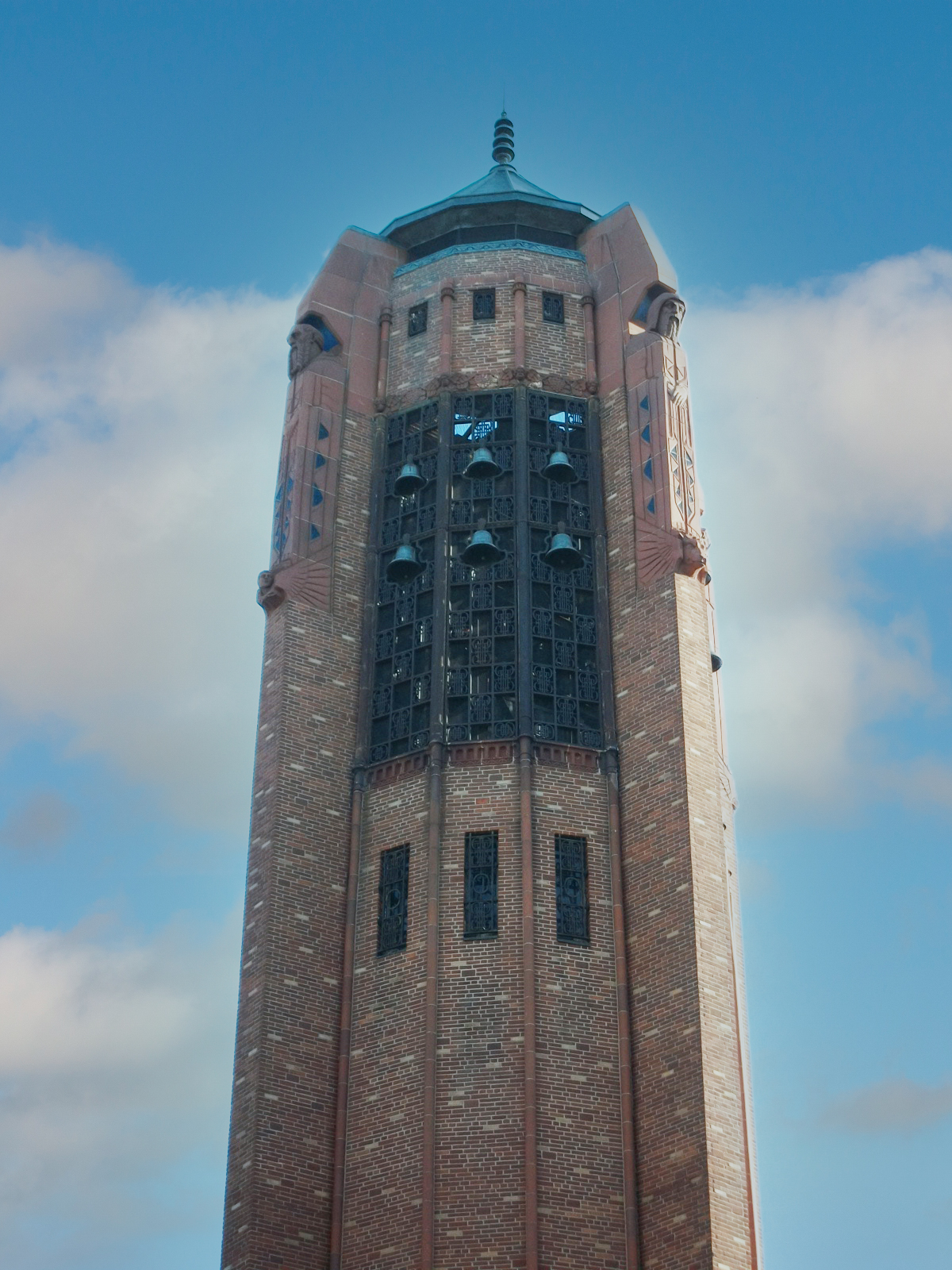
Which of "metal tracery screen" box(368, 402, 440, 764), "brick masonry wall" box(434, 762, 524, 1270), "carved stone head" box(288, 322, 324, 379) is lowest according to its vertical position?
"brick masonry wall" box(434, 762, 524, 1270)

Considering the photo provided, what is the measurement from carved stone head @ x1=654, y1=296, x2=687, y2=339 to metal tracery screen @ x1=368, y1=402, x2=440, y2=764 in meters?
5.99

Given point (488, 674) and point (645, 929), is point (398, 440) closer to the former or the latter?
point (488, 674)

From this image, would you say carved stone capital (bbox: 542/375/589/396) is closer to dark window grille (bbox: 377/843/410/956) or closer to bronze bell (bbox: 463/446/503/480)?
bronze bell (bbox: 463/446/503/480)

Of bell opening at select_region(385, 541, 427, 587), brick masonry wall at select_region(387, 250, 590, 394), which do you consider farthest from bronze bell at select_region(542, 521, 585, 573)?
brick masonry wall at select_region(387, 250, 590, 394)

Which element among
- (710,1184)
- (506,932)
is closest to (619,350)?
(506,932)

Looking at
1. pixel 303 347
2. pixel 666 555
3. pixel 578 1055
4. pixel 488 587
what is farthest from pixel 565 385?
pixel 578 1055

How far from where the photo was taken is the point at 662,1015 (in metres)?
42.0

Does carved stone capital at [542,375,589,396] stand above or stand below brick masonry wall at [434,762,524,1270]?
above

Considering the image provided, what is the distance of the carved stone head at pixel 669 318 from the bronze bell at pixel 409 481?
715cm

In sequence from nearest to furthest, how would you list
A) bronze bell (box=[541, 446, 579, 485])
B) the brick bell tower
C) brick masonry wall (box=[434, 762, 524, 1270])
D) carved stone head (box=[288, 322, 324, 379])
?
brick masonry wall (box=[434, 762, 524, 1270]) → the brick bell tower → bronze bell (box=[541, 446, 579, 485]) → carved stone head (box=[288, 322, 324, 379])

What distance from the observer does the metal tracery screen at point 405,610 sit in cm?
4722

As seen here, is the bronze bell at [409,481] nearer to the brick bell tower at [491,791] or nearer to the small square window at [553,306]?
the brick bell tower at [491,791]

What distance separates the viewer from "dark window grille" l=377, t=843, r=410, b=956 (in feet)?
145

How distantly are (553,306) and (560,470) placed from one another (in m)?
5.70
